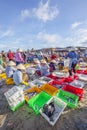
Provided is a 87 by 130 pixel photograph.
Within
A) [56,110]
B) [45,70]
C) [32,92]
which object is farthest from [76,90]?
[45,70]

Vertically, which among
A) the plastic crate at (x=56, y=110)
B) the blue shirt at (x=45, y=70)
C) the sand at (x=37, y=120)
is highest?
the blue shirt at (x=45, y=70)

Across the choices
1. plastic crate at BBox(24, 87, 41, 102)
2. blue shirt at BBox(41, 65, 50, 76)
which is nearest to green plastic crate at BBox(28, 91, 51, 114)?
plastic crate at BBox(24, 87, 41, 102)

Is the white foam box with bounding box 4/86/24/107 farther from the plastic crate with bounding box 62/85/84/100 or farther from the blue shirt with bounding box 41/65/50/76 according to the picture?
the blue shirt with bounding box 41/65/50/76

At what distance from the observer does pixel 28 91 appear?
5.08 meters

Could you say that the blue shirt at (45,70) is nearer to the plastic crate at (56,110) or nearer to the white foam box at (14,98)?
the white foam box at (14,98)

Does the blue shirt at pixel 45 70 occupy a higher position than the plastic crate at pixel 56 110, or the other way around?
the blue shirt at pixel 45 70

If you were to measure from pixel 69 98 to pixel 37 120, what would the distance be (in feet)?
4.15

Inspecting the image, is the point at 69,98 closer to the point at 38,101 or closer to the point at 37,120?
the point at 38,101

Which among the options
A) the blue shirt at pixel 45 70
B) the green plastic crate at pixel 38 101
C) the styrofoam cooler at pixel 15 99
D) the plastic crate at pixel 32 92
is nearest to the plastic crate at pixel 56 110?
the green plastic crate at pixel 38 101

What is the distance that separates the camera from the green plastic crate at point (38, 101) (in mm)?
4160

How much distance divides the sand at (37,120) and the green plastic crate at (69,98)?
0.17 m

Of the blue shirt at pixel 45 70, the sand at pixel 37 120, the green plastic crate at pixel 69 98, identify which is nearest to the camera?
the sand at pixel 37 120

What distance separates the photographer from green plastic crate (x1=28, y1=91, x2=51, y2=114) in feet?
13.6

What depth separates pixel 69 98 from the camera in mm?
4453
